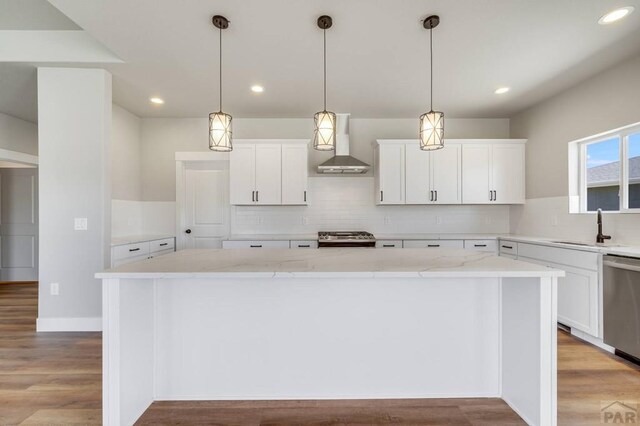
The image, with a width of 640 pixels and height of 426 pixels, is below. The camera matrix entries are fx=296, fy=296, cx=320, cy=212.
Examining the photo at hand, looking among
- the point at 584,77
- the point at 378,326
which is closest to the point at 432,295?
the point at 378,326

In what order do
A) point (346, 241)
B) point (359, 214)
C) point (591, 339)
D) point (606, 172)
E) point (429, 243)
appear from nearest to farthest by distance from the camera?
point (591, 339), point (606, 172), point (346, 241), point (429, 243), point (359, 214)

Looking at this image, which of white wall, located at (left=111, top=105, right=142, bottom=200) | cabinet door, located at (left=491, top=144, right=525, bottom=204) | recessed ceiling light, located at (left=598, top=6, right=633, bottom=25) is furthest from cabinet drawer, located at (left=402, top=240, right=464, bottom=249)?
white wall, located at (left=111, top=105, right=142, bottom=200)

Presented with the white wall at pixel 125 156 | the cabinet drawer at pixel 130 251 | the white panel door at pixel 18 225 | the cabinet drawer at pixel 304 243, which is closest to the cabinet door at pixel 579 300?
the cabinet drawer at pixel 304 243

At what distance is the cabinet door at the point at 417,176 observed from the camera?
4180 mm

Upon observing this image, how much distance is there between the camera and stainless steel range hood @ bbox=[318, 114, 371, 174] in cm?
404

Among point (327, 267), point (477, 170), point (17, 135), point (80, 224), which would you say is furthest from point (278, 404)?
point (17, 135)

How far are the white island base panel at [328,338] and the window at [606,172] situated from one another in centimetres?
226

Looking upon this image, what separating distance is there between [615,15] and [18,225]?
8436mm

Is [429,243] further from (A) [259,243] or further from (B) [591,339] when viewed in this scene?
(A) [259,243]

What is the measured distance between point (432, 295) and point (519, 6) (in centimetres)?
212

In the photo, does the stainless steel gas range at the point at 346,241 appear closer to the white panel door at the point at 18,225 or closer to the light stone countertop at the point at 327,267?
the light stone countertop at the point at 327,267

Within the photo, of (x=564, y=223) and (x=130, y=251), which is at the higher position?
(x=564, y=223)

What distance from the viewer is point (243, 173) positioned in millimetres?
4141

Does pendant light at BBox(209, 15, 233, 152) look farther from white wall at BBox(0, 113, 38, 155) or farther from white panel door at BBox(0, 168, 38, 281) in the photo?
white panel door at BBox(0, 168, 38, 281)
